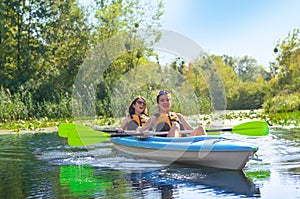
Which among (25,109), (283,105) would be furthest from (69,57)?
(283,105)

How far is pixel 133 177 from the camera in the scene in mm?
5594

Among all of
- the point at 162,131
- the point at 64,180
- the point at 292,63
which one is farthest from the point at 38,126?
the point at 292,63

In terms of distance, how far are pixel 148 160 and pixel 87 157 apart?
3.93ft

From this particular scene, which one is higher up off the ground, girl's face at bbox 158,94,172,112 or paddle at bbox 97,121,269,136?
girl's face at bbox 158,94,172,112

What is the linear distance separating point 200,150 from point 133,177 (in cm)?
88

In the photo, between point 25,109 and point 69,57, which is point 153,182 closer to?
point 25,109

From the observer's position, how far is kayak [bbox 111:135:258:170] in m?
5.64

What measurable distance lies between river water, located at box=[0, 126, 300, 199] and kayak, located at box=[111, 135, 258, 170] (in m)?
0.10

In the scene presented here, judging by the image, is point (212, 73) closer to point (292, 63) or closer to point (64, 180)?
point (292, 63)

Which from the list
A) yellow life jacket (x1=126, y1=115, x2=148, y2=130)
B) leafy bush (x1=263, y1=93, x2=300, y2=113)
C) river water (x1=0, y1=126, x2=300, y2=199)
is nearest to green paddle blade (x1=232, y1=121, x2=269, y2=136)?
river water (x1=0, y1=126, x2=300, y2=199)

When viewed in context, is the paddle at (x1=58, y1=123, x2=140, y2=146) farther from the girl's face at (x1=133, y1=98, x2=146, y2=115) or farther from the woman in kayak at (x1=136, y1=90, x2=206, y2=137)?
the girl's face at (x1=133, y1=98, x2=146, y2=115)

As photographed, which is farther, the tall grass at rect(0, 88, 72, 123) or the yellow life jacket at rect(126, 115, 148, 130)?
the tall grass at rect(0, 88, 72, 123)

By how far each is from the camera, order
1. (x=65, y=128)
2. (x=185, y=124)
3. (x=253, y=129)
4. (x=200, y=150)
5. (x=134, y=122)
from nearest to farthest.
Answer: (x=200, y=150) < (x=253, y=129) < (x=185, y=124) < (x=134, y=122) < (x=65, y=128)

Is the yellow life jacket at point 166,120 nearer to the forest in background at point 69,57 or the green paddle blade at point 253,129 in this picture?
the green paddle blade at point 253,129
